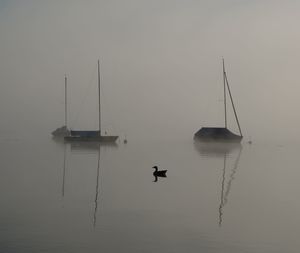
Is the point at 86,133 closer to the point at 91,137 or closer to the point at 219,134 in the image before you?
the point at 91,137

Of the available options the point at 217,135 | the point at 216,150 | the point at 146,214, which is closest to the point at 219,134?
the point at 217,135

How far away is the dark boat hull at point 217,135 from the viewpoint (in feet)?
407

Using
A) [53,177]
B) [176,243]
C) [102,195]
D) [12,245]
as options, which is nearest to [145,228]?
[176,243]

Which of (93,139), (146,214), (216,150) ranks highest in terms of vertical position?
(93,139)

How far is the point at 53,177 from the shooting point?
132 feet

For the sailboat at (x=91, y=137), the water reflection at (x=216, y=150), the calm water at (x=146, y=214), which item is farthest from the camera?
the sailboat at (x=91, y=137)

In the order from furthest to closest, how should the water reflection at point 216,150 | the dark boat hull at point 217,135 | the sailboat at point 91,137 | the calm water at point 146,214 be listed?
1. the dark boat hull at point 217,135
2. the sailboat at point 91,137
3. the water reflection at point 216,150
4. the calm water at point 146,214

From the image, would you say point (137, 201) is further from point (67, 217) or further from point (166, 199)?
point (67, 217)

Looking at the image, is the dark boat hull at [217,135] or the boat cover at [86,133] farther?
the dark boat hull at [217,135]

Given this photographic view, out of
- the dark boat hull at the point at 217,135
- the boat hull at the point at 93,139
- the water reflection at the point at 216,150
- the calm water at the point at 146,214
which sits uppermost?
the dark boat hull at the point at 217,135

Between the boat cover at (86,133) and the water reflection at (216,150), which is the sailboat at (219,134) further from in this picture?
the boat cover at (86,133)

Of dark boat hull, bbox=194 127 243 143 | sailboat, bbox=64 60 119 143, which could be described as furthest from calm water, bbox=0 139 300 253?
dark boat hull, bbox=194 127 243 143

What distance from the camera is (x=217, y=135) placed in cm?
12725

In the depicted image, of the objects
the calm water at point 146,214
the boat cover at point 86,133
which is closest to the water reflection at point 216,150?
the boat cover at point 86,133
